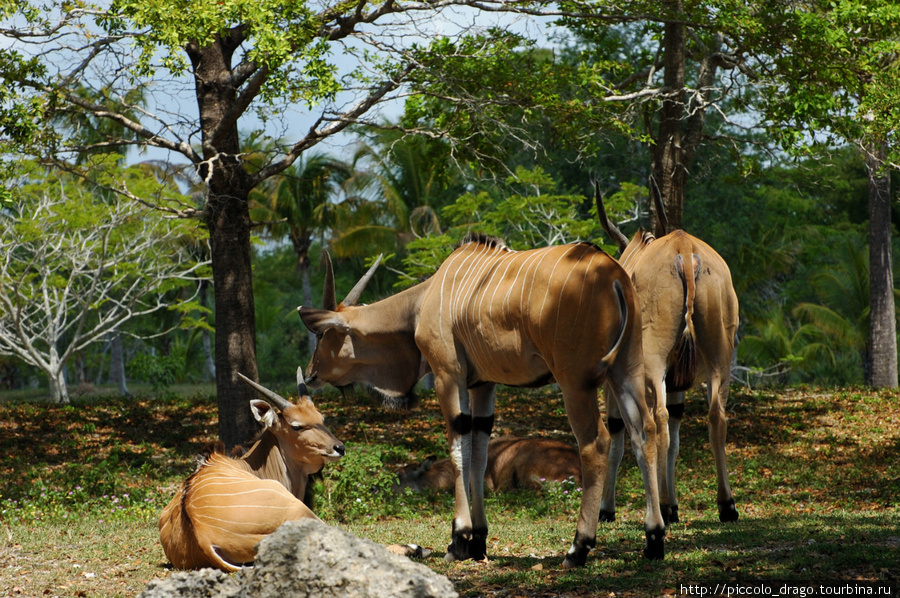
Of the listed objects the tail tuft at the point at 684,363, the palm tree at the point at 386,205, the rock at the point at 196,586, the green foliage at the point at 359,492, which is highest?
the palm tree at the point at 386,205

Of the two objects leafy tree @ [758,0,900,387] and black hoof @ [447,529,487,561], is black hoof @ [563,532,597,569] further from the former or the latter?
leafy tree @ [758,0,900,387]

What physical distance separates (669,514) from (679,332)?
5.62 ft

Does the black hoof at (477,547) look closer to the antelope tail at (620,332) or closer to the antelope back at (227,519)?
the antelope back at (227,519)

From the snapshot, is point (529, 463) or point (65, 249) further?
point (65, 249)

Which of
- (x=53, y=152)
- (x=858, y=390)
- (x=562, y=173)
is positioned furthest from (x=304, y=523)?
(x=562, y=173)

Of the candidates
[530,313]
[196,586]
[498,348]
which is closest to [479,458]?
[498,348]

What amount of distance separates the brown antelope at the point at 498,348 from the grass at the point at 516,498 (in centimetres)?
68

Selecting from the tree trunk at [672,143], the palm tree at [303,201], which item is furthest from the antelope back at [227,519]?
the palm tree at [303,201]

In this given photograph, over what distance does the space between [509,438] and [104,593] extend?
653 centimetres

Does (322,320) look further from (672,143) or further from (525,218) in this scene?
(525,218)

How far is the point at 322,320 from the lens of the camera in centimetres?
756

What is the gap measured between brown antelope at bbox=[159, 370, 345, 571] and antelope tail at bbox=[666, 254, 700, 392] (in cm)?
290

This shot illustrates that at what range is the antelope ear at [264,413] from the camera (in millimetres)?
7031

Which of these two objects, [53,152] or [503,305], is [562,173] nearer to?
[53,152]
